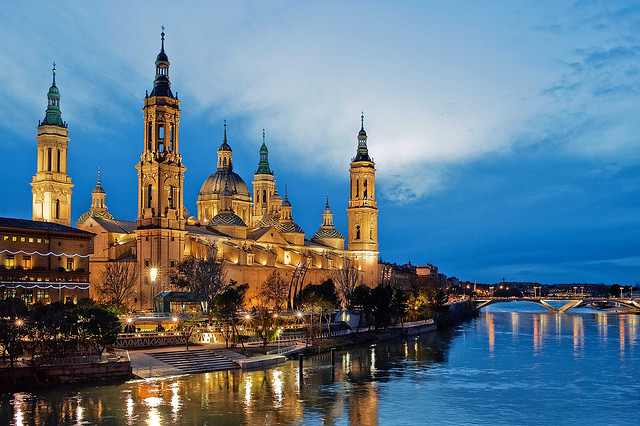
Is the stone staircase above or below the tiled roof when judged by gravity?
below

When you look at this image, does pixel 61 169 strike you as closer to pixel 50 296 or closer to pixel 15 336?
pixel 50 296

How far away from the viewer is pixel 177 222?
314 ft

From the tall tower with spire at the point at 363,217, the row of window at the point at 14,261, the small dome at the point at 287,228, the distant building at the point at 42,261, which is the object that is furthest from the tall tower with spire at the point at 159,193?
the tall tower with spire at the point at 363,217

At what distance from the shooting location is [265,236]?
122m

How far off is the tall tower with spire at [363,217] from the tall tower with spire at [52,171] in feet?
193

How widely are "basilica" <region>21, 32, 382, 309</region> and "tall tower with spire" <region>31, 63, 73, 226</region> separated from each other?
136mm

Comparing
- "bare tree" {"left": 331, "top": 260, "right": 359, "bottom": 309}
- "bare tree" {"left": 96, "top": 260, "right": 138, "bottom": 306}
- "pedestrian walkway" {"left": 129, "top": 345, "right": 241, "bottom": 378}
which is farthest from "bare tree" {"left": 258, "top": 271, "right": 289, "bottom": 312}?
"pedestrian walkway" {"left": 129, "top": 345, "right": 241, "bottom": 378}

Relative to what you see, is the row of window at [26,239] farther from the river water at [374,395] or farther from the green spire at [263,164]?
the green spire at [263,164]

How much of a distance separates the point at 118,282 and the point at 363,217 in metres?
69.5

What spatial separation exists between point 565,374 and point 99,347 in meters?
34.7

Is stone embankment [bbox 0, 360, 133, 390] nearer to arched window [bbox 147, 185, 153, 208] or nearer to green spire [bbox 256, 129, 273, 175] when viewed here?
arched window [bbox 147, 185, 153, 208]

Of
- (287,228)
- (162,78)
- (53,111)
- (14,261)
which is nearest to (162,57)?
(162,78)

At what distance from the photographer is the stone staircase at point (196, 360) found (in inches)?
2098

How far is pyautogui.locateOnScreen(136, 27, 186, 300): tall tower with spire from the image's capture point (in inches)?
3676
